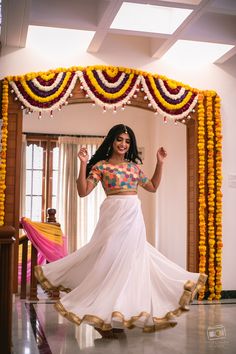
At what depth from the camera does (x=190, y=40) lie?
587 cm

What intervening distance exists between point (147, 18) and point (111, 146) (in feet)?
6.76

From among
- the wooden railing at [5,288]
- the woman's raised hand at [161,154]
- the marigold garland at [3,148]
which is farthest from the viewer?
the marigold garland at [3,148]

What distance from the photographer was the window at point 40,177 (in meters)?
9.96

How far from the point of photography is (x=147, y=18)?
18.1 ft

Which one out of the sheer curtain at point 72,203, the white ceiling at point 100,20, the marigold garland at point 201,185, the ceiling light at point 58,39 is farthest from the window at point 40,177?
the marigold garland at point 201,185

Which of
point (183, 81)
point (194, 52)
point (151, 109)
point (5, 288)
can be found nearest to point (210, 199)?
point (151, 109)

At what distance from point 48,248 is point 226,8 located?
3.53 metres

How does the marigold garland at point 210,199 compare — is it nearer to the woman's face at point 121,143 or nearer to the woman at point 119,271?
the woman at point 119,271

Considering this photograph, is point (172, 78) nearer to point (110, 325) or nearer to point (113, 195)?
point (113, 195)

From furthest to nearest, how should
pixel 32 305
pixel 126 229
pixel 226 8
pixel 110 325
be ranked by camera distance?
pixel 32 305, pixel 226 8, pixel 126 229, pixel 110 325

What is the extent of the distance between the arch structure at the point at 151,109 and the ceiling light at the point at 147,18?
730 mm

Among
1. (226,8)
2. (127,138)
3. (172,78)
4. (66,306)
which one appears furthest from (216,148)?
(66,306)

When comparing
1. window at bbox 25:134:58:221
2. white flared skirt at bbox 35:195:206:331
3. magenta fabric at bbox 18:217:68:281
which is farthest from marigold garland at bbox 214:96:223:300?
window at bbox 25:134:58:221

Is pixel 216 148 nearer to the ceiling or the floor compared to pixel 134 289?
nearer to the ceiling
